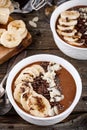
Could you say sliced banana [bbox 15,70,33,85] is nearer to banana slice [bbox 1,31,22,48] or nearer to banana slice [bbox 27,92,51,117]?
banana slice [bbox 27,92,51,117]

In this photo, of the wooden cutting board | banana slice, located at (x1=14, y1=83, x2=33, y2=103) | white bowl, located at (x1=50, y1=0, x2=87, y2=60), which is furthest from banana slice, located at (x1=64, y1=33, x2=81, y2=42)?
banana slice, located at (x1=14, y1=83, x2=33, y2=103)

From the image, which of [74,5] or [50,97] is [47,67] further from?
[74,5]

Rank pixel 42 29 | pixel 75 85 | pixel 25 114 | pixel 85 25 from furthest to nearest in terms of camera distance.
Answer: pixel 42 29 → pixel 85 25 → pixel 75 85 → pixel 25 114

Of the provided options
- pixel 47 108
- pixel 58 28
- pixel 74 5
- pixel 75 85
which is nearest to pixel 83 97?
pixel 75 85

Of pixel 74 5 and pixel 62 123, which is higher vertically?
pixel 74 5

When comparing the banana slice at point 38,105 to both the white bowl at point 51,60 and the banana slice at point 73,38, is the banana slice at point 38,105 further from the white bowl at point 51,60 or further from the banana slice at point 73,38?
the banana slice at point 73,38

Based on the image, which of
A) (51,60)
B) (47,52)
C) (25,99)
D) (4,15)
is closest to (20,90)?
(25,99)

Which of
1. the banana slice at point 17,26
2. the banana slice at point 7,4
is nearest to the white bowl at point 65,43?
the banana slice at point 17,26
